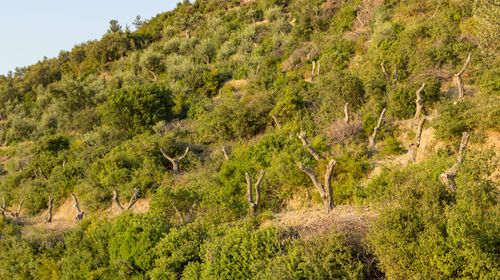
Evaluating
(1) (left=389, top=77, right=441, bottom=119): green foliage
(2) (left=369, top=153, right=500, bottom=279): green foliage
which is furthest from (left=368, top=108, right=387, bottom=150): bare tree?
(2) (left=369, top=153, right=500, bottom=279): green foliage

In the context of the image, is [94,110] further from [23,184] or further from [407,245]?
[407,245]

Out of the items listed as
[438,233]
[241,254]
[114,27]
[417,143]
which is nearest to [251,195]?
[241,254]

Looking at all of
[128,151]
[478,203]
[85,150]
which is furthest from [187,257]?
[85,150]

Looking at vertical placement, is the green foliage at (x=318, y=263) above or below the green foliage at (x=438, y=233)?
below

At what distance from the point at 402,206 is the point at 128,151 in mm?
17339

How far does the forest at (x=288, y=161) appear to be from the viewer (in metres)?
7.13

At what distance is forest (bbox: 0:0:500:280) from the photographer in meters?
7.13

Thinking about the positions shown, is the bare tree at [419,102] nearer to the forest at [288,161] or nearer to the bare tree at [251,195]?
the forest at [288,161]

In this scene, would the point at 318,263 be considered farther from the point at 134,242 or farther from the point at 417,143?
the point at 417,143

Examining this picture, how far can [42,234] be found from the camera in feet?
46.8

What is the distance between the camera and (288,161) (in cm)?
1341

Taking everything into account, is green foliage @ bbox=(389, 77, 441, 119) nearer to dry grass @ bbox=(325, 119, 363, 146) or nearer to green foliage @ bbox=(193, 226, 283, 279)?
dry grass @ bbox=(325, 119, 363, 146)

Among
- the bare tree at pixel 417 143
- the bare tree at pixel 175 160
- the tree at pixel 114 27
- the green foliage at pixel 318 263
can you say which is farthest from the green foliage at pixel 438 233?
the tree at pixel 114 27

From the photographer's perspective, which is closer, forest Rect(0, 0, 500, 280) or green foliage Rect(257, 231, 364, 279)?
green foliage Rect(257, 231, 364, 279)
